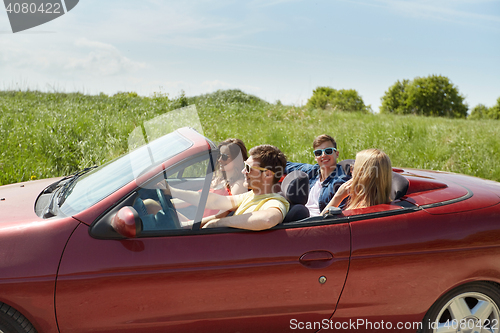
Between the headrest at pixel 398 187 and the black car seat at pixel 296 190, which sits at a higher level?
the black car seat at pixel 296 190

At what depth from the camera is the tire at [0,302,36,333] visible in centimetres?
180

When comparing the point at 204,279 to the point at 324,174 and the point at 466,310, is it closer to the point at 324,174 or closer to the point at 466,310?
the point at 466,310

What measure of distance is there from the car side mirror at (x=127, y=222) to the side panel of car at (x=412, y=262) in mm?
1171

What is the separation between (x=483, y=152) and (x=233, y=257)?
29.1 feet

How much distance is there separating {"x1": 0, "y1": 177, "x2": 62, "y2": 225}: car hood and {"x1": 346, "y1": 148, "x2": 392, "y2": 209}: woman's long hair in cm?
193

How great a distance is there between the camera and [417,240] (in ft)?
6.82

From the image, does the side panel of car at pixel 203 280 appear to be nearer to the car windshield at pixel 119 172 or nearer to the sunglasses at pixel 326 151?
the car windshield at pixel 119 172

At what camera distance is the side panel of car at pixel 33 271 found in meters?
1.81

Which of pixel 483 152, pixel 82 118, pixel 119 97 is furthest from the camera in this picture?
pixel 119 97

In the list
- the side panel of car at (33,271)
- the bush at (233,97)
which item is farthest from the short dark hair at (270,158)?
the bush at (233,97)

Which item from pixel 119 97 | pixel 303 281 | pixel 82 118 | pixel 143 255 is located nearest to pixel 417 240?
pixel 303 281

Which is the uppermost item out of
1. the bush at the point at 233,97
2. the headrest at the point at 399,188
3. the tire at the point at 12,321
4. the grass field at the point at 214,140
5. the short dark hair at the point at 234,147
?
the short dark hair at the point at 234,147

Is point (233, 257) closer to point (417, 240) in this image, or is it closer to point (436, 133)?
point (417, 240)

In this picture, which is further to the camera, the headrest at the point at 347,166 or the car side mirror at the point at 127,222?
the headrest at the point at 347,166
